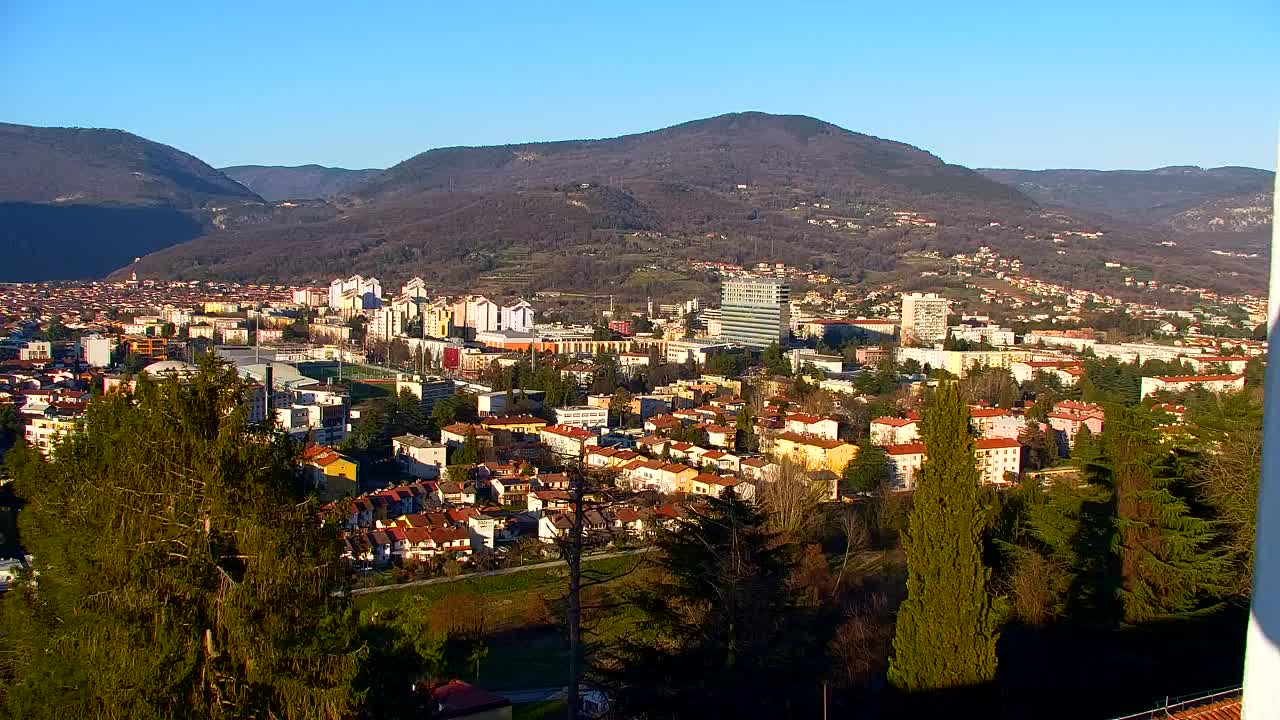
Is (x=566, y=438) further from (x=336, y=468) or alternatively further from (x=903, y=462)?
(x=903, y=462)

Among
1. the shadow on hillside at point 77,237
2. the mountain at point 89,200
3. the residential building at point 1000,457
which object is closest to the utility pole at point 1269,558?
the residential building at point 1000,457

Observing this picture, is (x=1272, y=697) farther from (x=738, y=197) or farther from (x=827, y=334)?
(x=738, y=197)

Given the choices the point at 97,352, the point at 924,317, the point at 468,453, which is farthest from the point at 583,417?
the point at 924,317

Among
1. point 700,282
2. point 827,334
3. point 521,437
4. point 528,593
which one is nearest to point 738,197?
A: point 700,282

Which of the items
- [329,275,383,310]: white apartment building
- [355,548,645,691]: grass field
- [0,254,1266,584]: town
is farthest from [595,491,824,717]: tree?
[329,275,383,310]: white apartment building

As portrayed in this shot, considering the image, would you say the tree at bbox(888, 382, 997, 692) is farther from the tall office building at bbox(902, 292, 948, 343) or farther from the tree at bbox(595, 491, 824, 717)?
the tall office building at bbox(902, 292, 948, 343)

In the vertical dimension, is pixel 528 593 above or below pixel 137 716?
below
